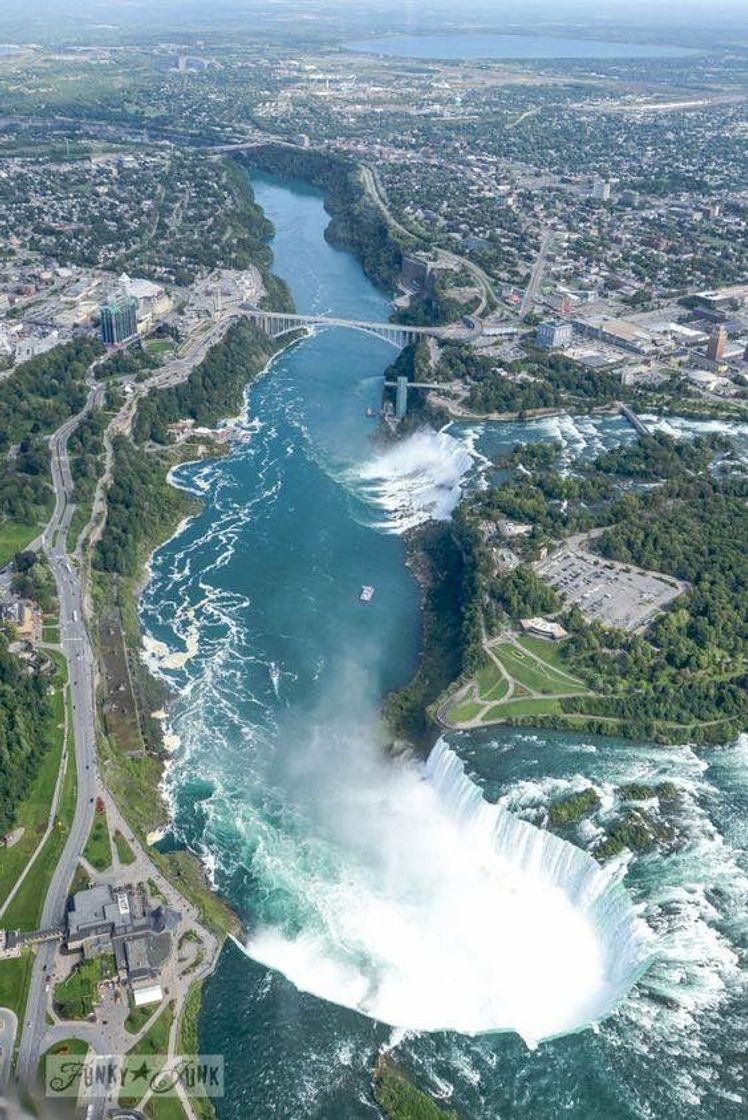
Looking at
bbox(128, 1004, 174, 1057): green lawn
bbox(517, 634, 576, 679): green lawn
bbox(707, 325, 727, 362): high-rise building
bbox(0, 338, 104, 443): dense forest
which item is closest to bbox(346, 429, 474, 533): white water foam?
bbox(517, 634, 576, 679): green lawn

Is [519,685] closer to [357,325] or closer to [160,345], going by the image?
[160,345]

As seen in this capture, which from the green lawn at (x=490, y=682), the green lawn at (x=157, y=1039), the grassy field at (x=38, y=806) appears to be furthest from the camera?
the green lawn at (x=490, y=682)

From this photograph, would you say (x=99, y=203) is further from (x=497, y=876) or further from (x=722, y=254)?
(x=497, y=876)

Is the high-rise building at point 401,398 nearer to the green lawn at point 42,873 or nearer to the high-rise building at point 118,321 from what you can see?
the high-rise building at point 118,321

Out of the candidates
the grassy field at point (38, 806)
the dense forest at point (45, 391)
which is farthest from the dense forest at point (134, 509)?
the grassy field at point (38, 806)

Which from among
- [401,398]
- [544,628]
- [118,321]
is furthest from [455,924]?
[118,321]
